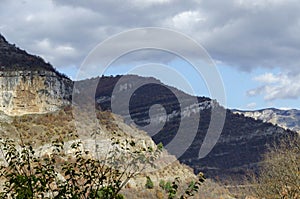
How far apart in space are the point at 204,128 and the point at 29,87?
63715mm

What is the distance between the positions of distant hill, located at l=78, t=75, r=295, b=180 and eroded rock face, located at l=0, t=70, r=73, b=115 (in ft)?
88.0

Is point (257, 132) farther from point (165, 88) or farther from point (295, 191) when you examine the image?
point (295, 191)

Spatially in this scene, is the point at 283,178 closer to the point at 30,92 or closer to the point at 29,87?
the point at 30,92

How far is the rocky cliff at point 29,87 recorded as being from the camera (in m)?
63.9

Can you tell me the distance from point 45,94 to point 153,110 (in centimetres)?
5441

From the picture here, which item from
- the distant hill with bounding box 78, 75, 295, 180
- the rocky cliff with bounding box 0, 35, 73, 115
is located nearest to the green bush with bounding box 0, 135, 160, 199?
the rocky cliff with bounding box 0, 35, 73, 115

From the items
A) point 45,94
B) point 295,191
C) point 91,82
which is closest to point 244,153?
point 91,82

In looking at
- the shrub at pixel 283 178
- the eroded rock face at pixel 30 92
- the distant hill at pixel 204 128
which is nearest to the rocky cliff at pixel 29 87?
the eroded rock face at pixel 30 92

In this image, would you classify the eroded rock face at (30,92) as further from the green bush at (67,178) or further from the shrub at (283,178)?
the green bush at (67,178)

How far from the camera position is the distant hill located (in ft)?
348

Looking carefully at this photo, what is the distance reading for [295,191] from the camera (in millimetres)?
30688

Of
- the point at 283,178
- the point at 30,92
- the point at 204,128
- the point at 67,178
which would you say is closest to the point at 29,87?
the point at 30,92

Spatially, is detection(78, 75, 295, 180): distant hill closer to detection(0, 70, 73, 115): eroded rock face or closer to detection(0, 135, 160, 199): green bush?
detection(0, 70, 73, 115): eroded rock face

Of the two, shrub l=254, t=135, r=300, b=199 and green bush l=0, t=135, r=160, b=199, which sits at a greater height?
green bush l=0, t=135, r=160, b=199
